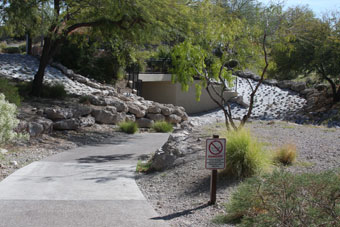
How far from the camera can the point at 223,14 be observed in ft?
48.5

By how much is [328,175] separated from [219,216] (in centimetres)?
171

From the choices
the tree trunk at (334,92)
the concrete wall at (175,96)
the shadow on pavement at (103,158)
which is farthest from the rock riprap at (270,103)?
the shadow on pavement at (103,158)

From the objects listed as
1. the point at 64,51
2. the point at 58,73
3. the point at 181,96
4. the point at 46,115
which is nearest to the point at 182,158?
the point at 46,115

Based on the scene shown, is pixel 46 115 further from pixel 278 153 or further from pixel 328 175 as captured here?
pixel 328 175

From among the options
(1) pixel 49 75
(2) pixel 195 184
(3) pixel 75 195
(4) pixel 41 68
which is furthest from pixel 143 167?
(1) pixel 49 75

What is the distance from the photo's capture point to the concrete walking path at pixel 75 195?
614 cm

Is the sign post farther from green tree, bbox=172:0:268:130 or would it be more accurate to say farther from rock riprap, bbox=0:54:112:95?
rock riprap, bbox=0:54:112:95

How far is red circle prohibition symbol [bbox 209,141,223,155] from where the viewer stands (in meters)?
6.72

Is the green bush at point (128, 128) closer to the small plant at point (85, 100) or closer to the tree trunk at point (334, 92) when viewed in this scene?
the small plant at point (85, 100)

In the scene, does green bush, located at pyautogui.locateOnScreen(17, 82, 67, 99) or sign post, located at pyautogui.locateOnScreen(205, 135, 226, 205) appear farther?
green bush, located at pyautogui.locateOnScreen(17, 82, 67, 99)

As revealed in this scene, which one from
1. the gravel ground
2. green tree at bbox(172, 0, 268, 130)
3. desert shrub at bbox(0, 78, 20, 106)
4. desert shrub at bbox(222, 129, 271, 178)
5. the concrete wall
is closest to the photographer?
the gravel ground

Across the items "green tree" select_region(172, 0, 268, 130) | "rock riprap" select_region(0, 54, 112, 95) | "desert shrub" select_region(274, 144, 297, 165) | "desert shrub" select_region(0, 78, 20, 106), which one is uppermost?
"green tree" select_region(172, 0, 268, 130)

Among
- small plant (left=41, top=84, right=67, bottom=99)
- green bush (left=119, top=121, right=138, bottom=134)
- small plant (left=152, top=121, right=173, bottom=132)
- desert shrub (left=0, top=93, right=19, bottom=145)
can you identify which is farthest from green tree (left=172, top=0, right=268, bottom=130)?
small plant (left=41, top=84, right=67, bottom=99)

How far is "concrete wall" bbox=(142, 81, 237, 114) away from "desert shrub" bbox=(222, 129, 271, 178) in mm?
22338
